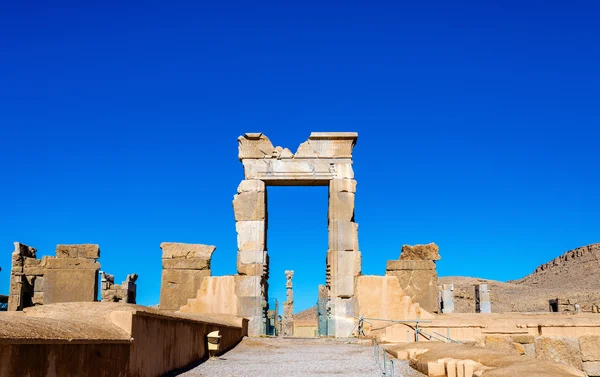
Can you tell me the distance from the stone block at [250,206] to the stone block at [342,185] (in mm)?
1544

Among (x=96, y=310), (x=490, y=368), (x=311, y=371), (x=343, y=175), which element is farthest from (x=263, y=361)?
(x=343, y=175)

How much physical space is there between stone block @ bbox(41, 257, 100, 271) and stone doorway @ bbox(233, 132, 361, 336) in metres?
6.06

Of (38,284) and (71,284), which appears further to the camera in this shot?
(38,284)

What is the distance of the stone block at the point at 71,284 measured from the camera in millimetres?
18781

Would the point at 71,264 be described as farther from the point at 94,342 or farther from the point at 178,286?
the point at 94,342

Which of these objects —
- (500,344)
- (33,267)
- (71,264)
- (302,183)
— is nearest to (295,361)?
(500,344)

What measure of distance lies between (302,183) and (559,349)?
6.49 meters

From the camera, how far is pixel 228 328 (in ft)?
38.5

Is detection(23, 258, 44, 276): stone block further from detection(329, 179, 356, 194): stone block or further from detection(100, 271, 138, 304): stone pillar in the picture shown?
detection(329, 179, 356, 194): stone block

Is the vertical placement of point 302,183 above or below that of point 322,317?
above

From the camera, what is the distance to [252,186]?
15242 mm

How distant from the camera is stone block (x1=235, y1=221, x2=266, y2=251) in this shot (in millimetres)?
15070

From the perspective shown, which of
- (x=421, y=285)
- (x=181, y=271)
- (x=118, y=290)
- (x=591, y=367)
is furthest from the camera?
(x=118, y=290)

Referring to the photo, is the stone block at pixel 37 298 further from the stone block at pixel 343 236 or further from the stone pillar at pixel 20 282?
the stone block at pixel 343 236
